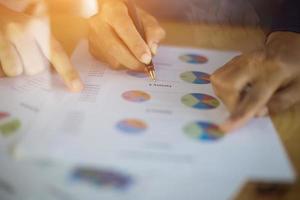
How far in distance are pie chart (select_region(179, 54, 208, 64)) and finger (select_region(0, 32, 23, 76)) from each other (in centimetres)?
26

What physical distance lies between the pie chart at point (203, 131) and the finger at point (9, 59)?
0.28 meters

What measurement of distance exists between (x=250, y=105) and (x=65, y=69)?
263mm

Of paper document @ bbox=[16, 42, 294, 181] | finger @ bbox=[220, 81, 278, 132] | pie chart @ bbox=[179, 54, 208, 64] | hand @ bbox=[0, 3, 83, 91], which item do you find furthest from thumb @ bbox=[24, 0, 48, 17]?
finger @ bbox=[220, 81, 278, 132]

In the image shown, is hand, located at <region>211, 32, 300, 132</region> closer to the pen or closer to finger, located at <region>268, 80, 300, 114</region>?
finger, located at <region>268, 80, 300, 114</region>

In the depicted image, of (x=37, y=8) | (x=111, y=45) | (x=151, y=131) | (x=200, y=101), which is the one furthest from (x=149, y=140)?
(x=37, y=8)

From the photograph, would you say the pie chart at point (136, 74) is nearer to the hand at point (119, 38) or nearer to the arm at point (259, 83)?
the hand at point (119, 38)

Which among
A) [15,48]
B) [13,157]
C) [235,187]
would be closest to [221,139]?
[235,187]

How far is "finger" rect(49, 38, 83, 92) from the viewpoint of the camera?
21.4 inches

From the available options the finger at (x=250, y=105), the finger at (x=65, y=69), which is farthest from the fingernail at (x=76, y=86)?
the finger at (x=250, y=105)

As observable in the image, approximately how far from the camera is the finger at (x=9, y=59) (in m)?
0.58

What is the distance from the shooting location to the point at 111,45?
2.02 feet

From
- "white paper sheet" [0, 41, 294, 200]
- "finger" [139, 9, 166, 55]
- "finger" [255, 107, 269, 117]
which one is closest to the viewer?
"white paper sheet" [0, 41, 294, 200]

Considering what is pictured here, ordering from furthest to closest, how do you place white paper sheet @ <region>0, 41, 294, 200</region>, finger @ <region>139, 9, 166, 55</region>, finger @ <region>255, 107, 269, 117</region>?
finger @ <region>139, 9, 166, 55</region>
finger @ <region>255, 107, 269, 117</region>
white paper sheet @ <region>0, 41, 294, 200</region>

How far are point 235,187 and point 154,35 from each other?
1.04ft
